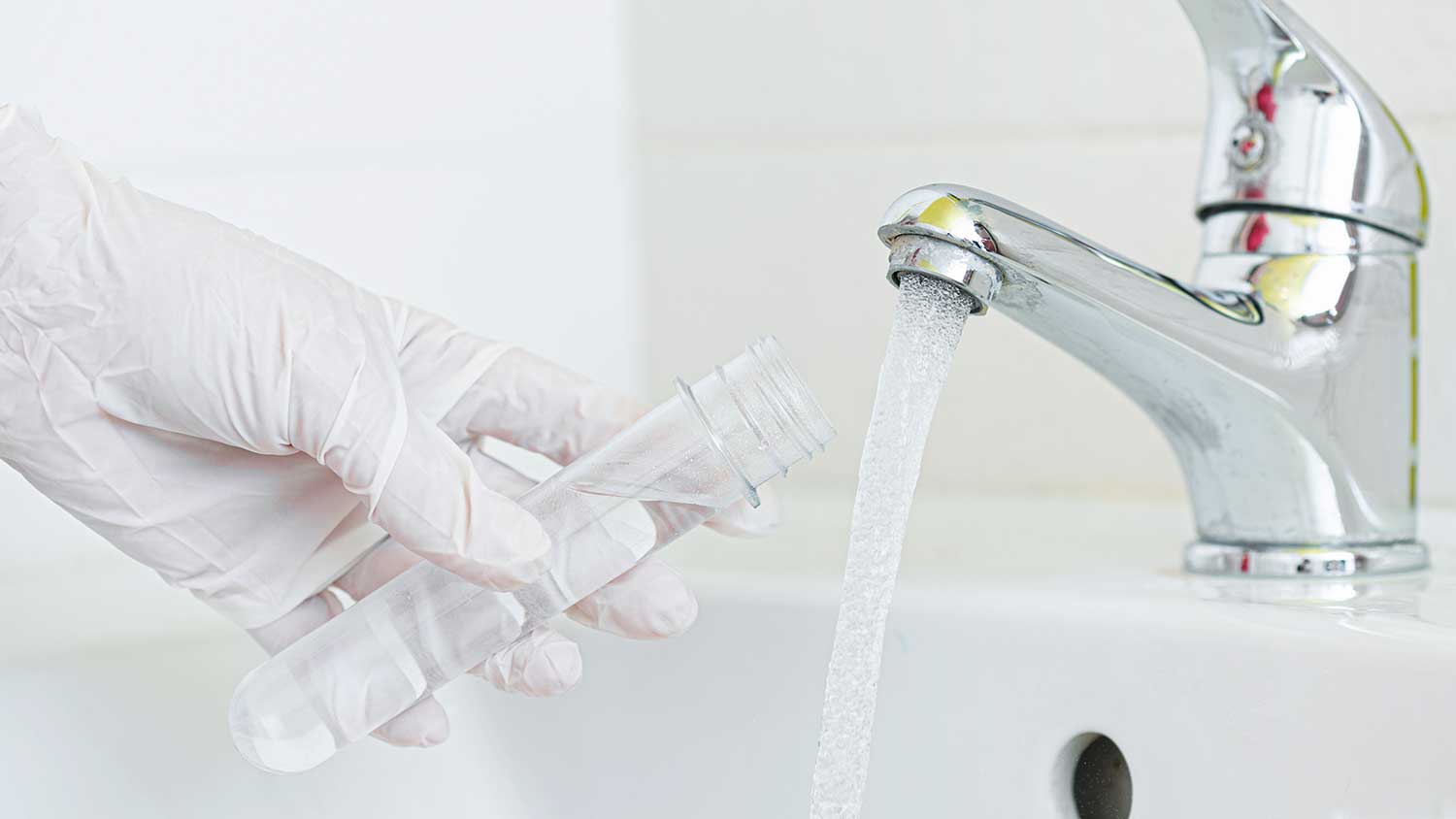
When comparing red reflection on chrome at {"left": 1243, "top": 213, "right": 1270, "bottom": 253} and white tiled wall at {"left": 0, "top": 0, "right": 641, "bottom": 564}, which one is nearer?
red reflection on chrome at {"left": 1243, "top": 213, "right": 1270, "bottom": 253}

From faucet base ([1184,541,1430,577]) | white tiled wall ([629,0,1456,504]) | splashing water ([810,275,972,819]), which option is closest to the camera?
splashing water ([810,275,972,819])

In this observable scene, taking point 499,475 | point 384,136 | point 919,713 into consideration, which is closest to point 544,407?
point 499,475

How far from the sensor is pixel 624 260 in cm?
76

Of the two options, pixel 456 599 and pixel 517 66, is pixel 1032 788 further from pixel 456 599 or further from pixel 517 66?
pixel 517 66

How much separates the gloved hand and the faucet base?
159 millimetres

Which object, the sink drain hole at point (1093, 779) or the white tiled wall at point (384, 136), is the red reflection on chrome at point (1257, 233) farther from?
the white tiled wall at point (384, 136)

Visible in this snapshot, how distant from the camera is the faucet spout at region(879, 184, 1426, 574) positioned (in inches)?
16.6

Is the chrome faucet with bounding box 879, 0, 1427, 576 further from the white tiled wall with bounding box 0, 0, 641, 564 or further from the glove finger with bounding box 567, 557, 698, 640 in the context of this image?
the white tiled wall with bounding box 0, 0, 641, 564

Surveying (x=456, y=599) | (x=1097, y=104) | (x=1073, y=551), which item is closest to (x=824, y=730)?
(x=456, y=599)

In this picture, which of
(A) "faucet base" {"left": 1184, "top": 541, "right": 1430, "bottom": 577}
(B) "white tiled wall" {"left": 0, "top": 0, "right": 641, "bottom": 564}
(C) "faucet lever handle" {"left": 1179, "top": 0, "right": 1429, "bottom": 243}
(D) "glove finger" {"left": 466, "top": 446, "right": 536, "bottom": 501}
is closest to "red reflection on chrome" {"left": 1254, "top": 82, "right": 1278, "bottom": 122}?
(C) "faucet lever handle" {"left": 1179, "top": 0, "right": 1429, "bottom": 243}

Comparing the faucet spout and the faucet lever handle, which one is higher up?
the faucet lever handle

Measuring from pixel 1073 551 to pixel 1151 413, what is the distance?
0.09m

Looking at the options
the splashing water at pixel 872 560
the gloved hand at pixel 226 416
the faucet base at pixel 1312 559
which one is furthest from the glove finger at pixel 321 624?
the faucet base at pixel 1312 559

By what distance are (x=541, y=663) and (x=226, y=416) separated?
0.36ft
